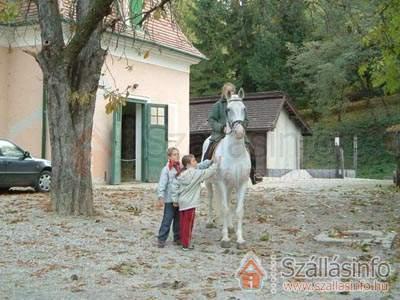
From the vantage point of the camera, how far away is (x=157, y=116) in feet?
77.6

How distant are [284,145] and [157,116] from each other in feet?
52.3

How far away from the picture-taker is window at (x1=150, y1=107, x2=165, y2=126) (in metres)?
23.4

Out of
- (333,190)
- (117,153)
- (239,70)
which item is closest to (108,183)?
(117,153)

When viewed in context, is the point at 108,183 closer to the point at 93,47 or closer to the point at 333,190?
the point at 333,190

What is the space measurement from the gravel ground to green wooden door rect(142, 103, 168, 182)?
26.5 feet

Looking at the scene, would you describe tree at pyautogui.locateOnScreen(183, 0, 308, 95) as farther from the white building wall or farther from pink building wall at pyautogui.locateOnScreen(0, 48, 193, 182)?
pink building wall at pyautogui.locateOnScreen(0, 48, 193, 182)

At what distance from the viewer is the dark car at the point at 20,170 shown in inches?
635

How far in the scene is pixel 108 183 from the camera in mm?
21453

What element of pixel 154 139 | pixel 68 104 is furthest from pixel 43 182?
pixel 154 139

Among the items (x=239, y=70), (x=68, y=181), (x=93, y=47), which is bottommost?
(x=68, y=181)

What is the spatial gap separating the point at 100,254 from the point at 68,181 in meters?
3.38

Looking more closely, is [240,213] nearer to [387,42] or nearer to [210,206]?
[210,206]

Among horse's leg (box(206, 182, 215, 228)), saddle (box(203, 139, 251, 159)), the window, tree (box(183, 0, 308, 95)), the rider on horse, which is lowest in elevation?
horse's leg (box(206, 182, 215, 228))

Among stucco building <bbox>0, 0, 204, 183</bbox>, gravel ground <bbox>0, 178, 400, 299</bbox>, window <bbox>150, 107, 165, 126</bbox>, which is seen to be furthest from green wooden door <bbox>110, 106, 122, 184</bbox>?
gravel ground <bbox>0, 178, 400, 299</bbox>
